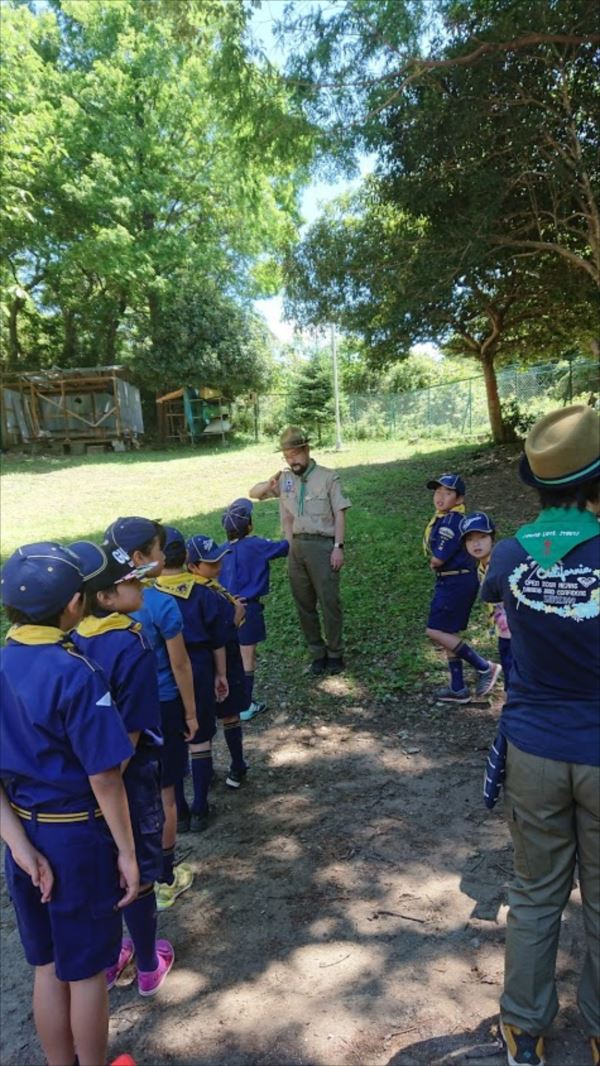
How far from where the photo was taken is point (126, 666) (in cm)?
211

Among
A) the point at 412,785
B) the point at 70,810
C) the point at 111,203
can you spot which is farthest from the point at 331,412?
the point at 70,810

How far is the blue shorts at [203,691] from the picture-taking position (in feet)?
10.8

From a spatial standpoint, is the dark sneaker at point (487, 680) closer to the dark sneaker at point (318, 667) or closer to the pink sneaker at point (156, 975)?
the dark sneaker at point (318, 667)

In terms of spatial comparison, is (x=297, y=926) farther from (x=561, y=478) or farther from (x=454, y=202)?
(x=454, y=202)

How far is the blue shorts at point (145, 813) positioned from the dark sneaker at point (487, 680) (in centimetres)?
316

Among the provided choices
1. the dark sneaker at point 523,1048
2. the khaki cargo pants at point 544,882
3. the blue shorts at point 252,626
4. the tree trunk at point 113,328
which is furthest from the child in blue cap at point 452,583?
the tree trunk at point 113,328

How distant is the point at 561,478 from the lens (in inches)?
75.5

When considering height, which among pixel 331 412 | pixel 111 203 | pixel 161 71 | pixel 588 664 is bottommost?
pixel 588 664

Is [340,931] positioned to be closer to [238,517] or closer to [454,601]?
[454,601]

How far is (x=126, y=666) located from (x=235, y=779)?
219cm

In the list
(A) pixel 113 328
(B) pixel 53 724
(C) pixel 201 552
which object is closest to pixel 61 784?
(B) pixel 53 724

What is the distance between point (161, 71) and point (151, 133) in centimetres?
209

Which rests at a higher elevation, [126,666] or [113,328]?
[113,328]

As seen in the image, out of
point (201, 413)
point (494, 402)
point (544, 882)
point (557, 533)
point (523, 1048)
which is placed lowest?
point (523, 1048)
